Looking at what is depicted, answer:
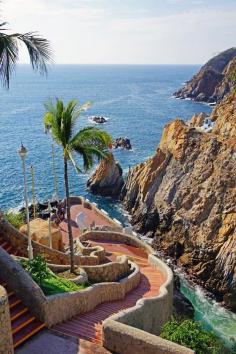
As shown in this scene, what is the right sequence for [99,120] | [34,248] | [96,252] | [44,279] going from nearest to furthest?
[44,279]
[34,248]
[96,252]
[99,120]

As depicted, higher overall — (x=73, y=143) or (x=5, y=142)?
(x=73, y=143)

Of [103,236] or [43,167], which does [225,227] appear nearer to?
[103,236]

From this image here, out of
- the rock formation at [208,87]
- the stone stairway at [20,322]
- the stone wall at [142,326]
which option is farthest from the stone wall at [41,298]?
the rock formation at [208,87]

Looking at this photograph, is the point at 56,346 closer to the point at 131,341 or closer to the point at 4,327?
the point at 131,341

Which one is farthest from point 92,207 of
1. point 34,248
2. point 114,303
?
point 114,303

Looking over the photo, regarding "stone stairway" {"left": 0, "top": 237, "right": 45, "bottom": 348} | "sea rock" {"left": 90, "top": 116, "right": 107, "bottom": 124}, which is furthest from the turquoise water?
"sea rock" {"left": 90, "top": 116, "right": 107, "bottom": 124}

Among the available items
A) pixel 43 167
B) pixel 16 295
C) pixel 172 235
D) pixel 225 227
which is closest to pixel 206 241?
pixel 225 227

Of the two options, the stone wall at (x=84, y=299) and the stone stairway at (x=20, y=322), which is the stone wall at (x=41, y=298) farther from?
the stone stairway at (x=20, y=322)
